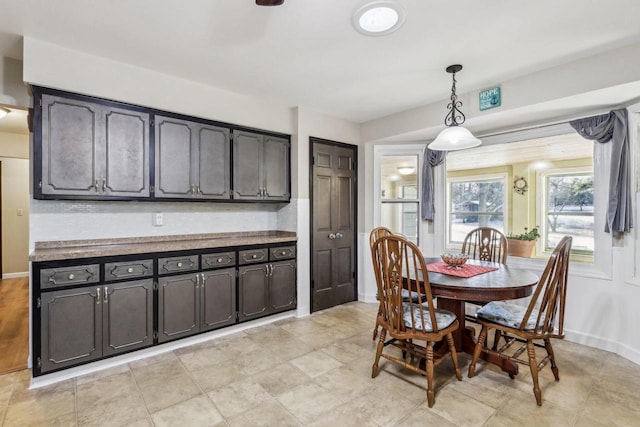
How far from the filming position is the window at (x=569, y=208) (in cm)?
310

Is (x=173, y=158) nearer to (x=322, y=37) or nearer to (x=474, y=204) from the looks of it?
(x=322, y=37)

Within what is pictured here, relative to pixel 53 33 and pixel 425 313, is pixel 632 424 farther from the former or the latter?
pixel 53 33

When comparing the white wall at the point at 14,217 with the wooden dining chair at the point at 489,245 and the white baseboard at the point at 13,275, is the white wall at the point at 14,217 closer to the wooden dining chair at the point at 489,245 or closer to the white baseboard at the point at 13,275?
the white baseboard at the point at 13,275

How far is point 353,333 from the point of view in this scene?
325 centimetres

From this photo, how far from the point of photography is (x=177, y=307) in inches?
112

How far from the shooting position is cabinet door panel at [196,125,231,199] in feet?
10.3

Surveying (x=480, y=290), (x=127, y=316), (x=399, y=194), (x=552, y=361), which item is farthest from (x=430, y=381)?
(x=399, y=194)

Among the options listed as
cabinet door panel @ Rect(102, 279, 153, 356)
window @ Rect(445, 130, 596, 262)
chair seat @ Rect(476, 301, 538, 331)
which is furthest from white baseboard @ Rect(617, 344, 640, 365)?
cabinet door panel @ Rect(102, 279, 153, 356)

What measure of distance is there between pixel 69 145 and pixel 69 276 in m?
1.00

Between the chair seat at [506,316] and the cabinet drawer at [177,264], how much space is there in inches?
94.9

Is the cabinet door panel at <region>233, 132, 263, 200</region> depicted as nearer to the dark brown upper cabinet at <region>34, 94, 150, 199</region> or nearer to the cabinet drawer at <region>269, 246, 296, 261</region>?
the cabinet drawer at <region>269, 246, 296, 261</region>

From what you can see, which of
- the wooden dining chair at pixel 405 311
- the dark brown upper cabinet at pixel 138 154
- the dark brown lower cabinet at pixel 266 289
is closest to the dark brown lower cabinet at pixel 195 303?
the dark brown lower cabinet at pixel 266 289

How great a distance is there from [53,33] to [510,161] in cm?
431

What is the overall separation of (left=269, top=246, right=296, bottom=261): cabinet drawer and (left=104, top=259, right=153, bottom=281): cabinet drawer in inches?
47.9
